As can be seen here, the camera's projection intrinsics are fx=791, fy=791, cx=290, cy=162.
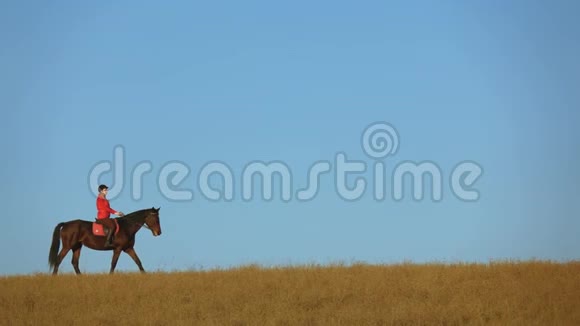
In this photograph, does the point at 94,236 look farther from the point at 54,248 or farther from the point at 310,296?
the point at 310,296

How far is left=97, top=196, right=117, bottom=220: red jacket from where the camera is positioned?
23.0 meters

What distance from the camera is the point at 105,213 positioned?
2350 cm

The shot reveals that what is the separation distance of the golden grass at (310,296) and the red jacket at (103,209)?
2728mm

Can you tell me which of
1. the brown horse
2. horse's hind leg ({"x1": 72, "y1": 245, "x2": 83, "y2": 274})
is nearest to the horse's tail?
the brown horse

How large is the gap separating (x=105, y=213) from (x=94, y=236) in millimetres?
1004

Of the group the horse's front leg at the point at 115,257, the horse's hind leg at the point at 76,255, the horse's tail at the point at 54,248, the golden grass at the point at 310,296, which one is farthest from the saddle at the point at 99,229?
the golden grass at the point at 310,296

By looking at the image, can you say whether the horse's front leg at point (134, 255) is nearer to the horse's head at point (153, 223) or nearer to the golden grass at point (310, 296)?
the horse's head at point (153, 223)

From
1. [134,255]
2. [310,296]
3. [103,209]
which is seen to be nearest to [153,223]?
[134,255]

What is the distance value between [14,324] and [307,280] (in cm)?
672

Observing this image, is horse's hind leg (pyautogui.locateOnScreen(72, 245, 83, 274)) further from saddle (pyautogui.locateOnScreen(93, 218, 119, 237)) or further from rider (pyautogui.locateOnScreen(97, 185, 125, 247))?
rider (pyautogui.locateOnScreen(97, 185, 125, 247))

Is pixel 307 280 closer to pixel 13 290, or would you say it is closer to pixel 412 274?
pixel 412 274

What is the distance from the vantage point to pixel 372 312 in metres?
15.9

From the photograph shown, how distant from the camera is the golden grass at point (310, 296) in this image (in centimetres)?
1566

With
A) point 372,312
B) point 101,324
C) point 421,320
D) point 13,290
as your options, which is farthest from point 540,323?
point 13,290
